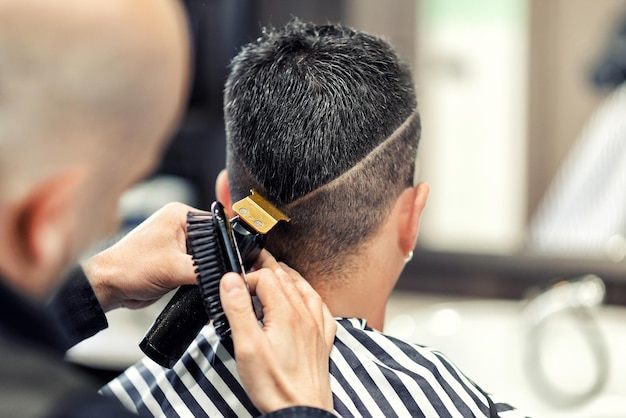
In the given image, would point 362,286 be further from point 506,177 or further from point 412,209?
point 506,177

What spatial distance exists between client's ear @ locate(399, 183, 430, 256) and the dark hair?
26 millimetres

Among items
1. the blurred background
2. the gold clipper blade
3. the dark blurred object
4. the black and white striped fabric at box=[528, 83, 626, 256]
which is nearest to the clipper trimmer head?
the gold clipper blade

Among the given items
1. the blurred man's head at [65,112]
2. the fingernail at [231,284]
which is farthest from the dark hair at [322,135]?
the blurred man's head at [65,112]

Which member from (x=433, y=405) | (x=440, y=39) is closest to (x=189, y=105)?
(x=440, y=39)

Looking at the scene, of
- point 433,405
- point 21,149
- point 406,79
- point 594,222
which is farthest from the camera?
point 594,222

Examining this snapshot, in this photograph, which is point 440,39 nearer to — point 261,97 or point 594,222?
point 594,222

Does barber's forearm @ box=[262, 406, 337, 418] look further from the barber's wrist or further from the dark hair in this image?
the barber's wrist

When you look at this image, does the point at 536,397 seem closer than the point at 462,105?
Yes

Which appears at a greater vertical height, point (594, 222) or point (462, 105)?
point (462, 105)

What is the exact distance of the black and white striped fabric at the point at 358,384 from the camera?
108cm

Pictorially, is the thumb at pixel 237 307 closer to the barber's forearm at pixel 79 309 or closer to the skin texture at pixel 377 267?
the skin texture at pixel 377 267

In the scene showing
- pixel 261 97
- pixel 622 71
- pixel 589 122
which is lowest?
pixel 589 122

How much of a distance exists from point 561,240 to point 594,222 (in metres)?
0.13

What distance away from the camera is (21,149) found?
2.31 ft
